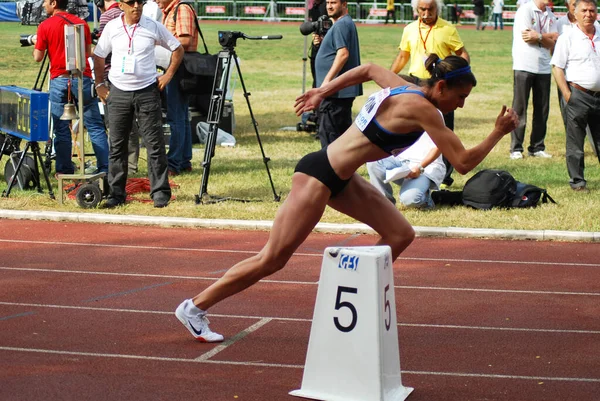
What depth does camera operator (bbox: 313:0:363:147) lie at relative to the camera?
37.7 ft


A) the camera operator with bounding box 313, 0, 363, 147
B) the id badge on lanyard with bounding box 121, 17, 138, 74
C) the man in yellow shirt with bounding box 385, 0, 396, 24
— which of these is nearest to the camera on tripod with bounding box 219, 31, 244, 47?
the id badge on lanyard with bounding box 121, 17, 138, 74

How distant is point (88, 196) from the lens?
1119 centimetres

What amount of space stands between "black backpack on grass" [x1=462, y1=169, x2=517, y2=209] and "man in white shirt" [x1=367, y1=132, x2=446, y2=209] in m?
0.37

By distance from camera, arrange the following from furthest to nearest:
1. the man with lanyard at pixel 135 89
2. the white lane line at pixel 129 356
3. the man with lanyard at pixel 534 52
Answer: the man with lanyard at pixel 534 52
the man with lanyard at pixel 135 89
the white lane line at pixel 129 356

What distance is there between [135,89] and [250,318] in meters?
4.43

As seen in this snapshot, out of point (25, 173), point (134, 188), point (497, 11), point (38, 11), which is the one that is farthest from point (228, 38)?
point (497, 11)

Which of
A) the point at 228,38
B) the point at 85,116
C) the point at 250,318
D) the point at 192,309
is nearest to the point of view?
the point at 192,309

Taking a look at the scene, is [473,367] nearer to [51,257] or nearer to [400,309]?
[400,309]

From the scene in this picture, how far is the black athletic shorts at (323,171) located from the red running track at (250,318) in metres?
1.08

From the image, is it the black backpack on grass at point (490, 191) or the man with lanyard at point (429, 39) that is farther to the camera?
the man with lanyard at point (429, 39)

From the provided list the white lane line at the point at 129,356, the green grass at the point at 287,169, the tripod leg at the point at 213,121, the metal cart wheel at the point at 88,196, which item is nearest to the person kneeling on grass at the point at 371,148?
the white lane line at the point at 129,356

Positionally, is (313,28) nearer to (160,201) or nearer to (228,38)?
(228,38)

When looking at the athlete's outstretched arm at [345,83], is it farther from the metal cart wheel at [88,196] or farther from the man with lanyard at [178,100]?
the man with lanyard at [178,100]

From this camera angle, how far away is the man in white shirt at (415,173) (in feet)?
36.0
